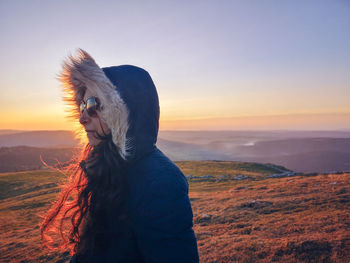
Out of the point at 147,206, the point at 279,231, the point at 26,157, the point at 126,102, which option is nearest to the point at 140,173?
the point at 147,206

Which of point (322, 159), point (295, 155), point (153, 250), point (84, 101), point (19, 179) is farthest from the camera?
point (295, 155)

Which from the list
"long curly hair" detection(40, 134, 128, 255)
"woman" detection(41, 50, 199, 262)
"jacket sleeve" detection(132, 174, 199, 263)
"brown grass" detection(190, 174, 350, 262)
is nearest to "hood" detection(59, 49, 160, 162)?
"woman" detection(41, 50, 199, 262)

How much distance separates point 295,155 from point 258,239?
426ft

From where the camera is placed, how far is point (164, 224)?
5.46ft

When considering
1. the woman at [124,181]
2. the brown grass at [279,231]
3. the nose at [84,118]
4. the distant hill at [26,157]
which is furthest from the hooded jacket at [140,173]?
the distant hill at [26,157]

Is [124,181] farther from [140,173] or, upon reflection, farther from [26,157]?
[26,157]

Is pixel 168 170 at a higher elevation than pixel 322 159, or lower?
higher

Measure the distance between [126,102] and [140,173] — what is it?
0.81 m

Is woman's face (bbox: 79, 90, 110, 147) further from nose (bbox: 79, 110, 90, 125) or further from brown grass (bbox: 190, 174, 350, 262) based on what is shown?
brown grass (bbox: 190, 174, 350, 262)

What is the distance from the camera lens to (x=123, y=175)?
208 cm

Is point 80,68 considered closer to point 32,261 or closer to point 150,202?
point 150,202

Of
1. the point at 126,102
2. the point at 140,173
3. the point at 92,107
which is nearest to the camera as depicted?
the point at 140,173

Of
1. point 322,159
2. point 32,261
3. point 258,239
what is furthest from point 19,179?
point 322,159

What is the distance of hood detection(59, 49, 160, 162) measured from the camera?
2195mm
